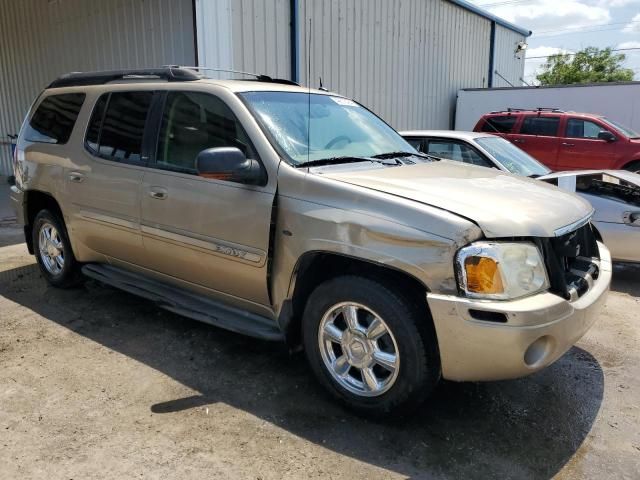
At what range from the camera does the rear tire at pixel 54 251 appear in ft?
15.9

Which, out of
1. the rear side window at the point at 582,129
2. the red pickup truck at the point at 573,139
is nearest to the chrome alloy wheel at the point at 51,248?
the red pickup truck at the point at 573,139

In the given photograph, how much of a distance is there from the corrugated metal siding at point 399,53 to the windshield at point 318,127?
6050 millimetres

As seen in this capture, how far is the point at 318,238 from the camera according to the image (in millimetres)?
2951

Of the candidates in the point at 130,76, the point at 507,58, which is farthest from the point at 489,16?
the point at 130,76

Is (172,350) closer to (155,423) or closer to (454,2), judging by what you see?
(155,423)

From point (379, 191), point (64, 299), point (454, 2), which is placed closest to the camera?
point (379, 191)

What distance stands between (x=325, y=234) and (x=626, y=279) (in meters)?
4.33

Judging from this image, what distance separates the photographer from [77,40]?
11367mm

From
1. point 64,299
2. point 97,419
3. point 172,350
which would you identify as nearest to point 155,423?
point 97,419

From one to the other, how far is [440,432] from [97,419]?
6.14ft

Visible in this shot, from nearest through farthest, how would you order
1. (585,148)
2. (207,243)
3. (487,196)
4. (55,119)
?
(487,196) < (207,243) < (55,119) < (585,148)

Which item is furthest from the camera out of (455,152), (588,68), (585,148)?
(588,68)

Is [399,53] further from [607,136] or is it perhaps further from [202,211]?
[202,211]

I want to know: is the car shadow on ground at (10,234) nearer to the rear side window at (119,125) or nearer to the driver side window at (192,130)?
the rear side window at (119,125)
